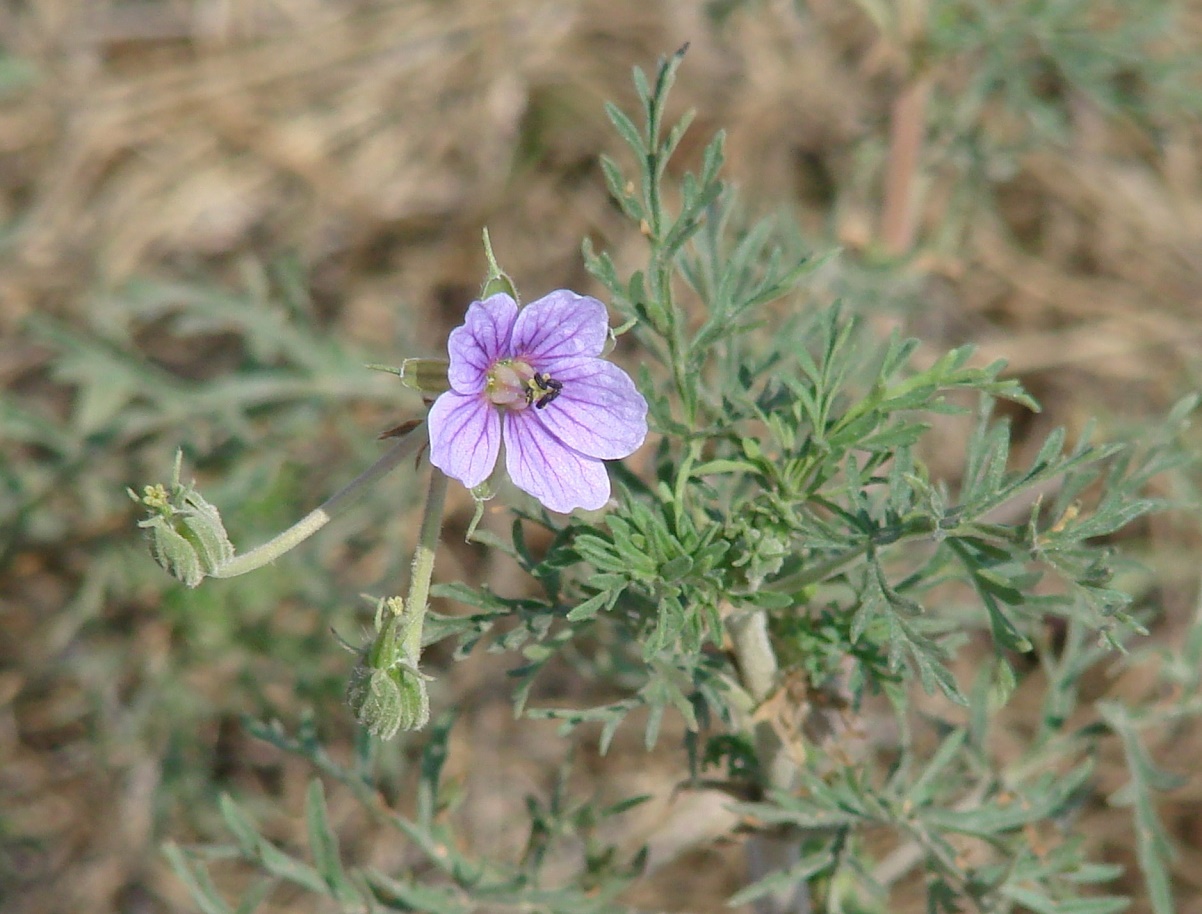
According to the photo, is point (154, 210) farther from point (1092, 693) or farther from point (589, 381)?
point (1092, 693)

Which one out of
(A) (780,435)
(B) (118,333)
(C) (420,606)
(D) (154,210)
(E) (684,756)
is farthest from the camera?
(D) (154,210)

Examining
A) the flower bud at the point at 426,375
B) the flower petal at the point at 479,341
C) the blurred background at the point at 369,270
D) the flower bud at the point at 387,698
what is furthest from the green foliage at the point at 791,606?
the blurred background at the point at 369,270

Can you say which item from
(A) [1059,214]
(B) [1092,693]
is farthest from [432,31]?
(B) [1092,693]

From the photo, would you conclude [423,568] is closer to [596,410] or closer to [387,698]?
[387,698]

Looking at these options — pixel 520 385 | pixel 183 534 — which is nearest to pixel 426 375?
pixel 520 385

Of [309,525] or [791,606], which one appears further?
[791,606]
